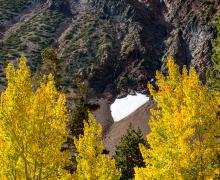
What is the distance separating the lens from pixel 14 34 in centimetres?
12925

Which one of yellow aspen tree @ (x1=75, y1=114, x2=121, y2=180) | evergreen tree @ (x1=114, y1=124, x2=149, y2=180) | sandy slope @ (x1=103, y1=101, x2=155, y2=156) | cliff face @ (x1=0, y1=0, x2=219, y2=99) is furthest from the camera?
cliff face @ (x1=0, y1=0, x2=219, y2=99)

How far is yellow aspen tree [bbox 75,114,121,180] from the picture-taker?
21250 mm

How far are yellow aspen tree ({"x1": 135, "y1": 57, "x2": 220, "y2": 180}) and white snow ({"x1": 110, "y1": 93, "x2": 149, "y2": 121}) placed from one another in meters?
65.1

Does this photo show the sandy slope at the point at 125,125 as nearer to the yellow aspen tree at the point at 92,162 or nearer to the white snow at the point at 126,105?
the white snow at the point at 126,105

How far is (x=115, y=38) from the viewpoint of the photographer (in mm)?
122062

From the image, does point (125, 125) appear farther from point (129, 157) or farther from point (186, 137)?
point (186, 137)

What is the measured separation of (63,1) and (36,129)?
136705 millimetres

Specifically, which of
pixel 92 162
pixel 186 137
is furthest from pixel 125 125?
pixel 186 137

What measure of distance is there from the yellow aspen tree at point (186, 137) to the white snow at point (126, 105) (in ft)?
214

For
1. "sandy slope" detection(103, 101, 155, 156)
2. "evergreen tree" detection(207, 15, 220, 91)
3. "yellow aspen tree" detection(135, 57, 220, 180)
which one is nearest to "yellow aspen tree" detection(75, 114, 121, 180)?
"yellow aspen tree" detection(135, 57, 220, 180)

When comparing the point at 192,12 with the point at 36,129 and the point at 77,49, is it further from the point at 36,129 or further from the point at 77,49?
the point at 36,129

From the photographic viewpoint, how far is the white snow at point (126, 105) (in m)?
89.0

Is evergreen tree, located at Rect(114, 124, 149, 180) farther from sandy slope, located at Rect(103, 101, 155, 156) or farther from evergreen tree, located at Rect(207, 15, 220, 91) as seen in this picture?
sandy slope, located at Rect(103, 101, 155, 156)

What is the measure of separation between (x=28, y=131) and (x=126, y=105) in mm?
77288
